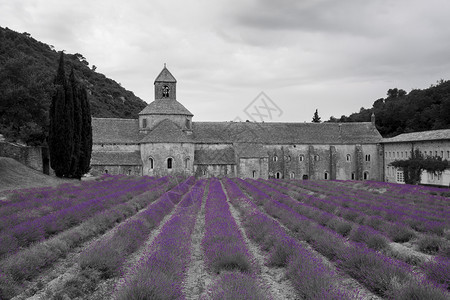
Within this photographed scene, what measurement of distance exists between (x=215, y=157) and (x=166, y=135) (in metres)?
7.02

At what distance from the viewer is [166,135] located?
42.4 meters

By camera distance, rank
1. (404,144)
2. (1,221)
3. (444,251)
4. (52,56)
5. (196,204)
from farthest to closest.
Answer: (52,56) → (404,144) → (196,204) → (1,221) → (444,251)

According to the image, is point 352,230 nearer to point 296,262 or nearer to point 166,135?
point 296,262

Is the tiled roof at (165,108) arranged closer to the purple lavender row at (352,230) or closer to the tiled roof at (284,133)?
the tiled roof at (284,133)

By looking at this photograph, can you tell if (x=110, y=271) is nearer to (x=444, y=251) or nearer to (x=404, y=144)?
(x=444, y=251)

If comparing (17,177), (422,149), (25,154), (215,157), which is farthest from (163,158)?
(422,149)

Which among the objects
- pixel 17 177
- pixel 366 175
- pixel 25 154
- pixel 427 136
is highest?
pixel 427 136

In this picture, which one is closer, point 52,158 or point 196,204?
point 196,204

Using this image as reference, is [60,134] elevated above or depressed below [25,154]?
above

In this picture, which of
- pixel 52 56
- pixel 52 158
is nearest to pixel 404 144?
pixel 52 158

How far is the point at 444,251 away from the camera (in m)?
8.75

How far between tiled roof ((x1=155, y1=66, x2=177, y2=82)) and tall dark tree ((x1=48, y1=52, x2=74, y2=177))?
731 inches

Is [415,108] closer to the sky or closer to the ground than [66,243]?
closer to the sky

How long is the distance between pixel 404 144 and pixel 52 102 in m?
41.6
